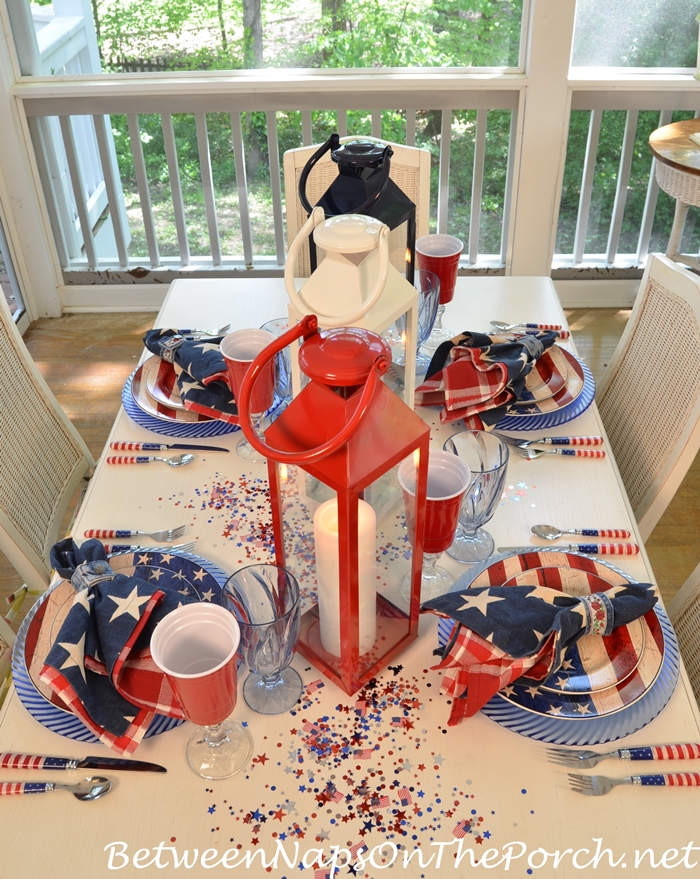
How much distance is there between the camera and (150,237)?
127 inches

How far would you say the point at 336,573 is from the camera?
3.06 feet

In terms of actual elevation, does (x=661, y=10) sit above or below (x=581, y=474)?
above

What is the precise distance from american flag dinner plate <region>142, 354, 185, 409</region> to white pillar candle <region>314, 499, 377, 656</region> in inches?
22.4

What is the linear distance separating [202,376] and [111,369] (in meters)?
1.63

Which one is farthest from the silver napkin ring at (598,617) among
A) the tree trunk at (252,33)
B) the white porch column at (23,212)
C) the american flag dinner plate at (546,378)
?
the white porch column at (23,212)

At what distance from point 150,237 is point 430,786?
274cm

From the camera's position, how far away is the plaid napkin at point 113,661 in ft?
3.00

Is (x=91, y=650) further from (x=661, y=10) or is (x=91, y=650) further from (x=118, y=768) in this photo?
(x=661, y=10)

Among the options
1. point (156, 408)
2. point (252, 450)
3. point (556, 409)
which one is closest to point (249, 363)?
point (252, 450)

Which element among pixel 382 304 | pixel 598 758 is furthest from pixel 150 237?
pixel 598 758

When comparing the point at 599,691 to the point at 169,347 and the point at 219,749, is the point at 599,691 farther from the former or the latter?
the point at 169,347

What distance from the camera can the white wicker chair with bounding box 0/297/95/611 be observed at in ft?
4.66

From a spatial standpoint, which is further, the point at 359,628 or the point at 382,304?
the point at 382,304

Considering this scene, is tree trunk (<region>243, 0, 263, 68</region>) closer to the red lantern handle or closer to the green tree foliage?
the green tree foliage
